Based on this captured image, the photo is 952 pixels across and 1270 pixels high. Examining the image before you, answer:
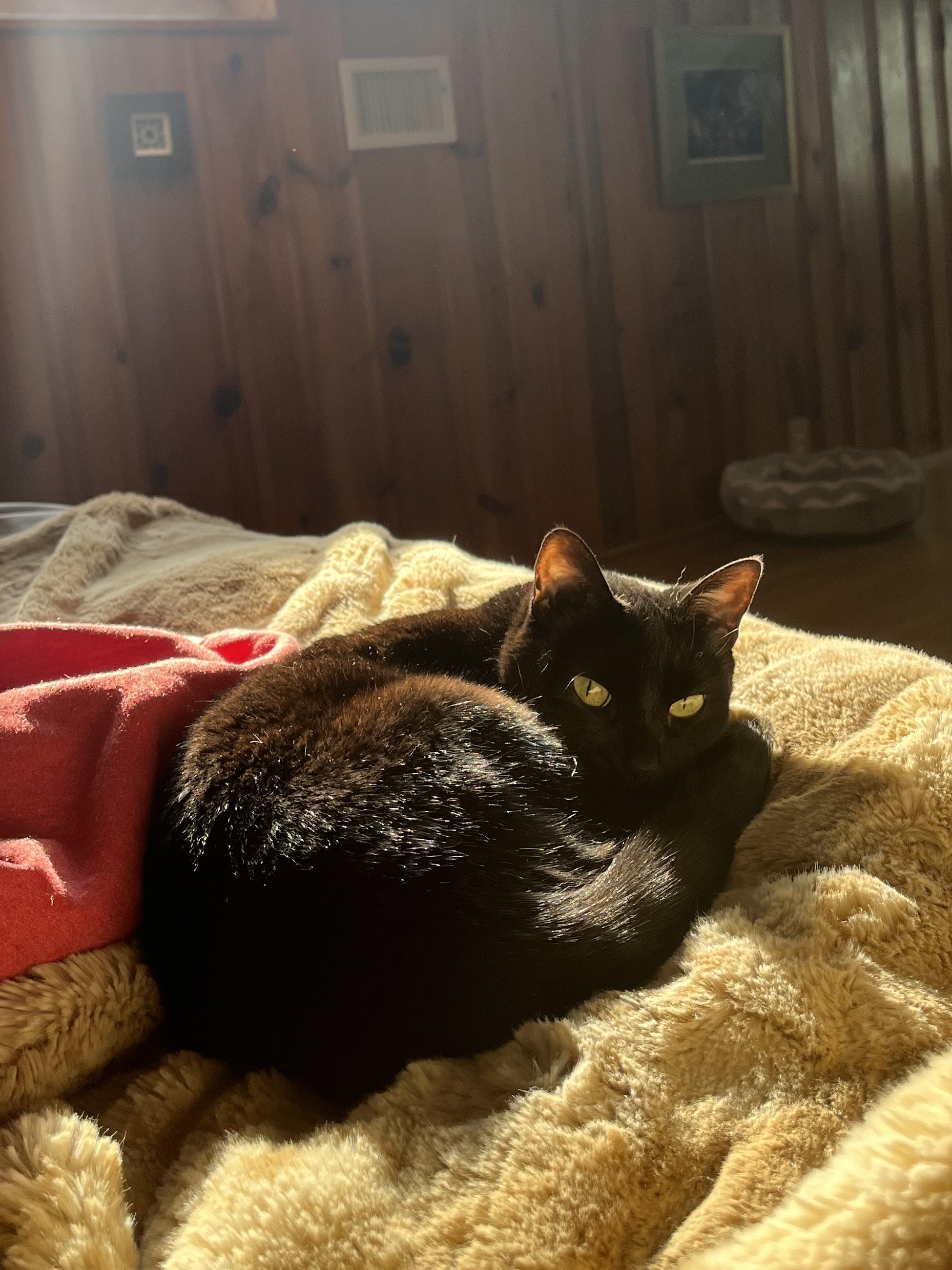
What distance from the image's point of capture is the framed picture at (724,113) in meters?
3.08

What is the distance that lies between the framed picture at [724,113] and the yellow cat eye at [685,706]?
8.28ft

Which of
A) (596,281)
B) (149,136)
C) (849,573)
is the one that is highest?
(149,136)

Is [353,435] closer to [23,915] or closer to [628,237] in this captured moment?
[628,237]

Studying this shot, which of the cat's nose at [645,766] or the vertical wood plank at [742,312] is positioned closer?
the cat's nose at [645,766]

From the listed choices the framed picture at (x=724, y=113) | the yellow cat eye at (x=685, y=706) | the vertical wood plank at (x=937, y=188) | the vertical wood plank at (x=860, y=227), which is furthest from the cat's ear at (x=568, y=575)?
the vertical wood plank at (x=937, y=188)

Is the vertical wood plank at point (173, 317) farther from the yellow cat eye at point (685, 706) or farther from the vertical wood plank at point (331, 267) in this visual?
the yellow cat eye at point (685, 706)

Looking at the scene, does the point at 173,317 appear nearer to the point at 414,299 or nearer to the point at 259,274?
the point at 259,274

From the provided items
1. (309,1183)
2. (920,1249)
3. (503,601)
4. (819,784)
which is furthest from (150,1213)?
(503,601)

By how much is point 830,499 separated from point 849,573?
1.13ft

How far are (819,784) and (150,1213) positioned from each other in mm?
618

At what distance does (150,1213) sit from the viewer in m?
0.68

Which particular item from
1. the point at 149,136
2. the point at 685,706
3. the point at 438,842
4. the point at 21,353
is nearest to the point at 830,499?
the point at 149,136

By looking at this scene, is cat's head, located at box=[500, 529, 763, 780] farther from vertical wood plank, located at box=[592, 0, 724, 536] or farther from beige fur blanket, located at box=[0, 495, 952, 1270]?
vertical wood plank, located at box=[592, 0, 724, 536]

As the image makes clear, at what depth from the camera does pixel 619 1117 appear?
2.10 feet
